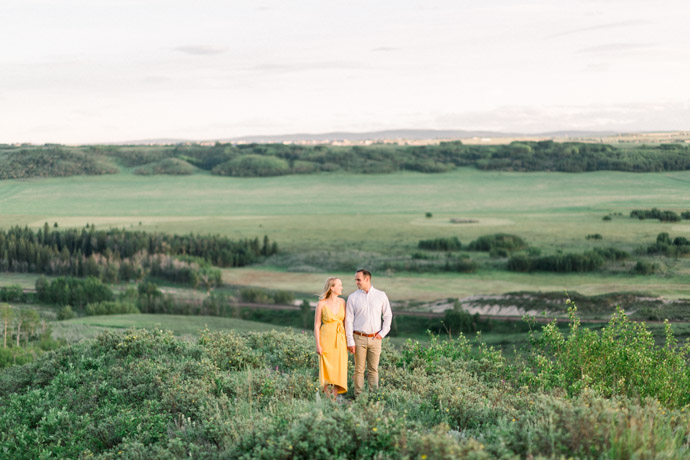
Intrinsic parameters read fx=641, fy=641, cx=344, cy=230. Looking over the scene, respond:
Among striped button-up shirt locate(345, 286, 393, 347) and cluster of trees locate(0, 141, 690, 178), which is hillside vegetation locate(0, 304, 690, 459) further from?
cluster of trees locate(0, 141, 690, 178)

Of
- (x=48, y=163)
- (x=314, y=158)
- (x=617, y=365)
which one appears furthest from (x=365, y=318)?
(x=314, y=158)

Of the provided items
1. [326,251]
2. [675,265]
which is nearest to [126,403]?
[675,265]

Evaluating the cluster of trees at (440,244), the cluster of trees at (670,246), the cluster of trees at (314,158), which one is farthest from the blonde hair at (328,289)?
the cluster of trees at (314,158)

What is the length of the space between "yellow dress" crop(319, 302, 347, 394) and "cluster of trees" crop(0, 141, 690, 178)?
183ft

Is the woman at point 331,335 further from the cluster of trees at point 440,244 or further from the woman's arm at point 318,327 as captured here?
the cluster of trees at point 440,244

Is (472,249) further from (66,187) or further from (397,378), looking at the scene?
(397,378)

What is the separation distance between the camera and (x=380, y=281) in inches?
2306

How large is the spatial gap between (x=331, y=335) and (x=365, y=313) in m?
0.60

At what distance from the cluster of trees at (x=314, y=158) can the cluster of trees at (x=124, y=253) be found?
8.56 meters

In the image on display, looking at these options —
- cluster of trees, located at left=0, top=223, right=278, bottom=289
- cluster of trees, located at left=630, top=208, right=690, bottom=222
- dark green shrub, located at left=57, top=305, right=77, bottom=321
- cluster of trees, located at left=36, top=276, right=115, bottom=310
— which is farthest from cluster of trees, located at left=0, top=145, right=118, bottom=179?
cluster of trees, located at left=630, top=208, right=690, bottom=222

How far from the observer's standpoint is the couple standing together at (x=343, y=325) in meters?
9.47

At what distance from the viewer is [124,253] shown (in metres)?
64.4

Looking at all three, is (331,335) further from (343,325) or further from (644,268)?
(644,268)

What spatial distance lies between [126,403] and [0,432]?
211 centimetres
